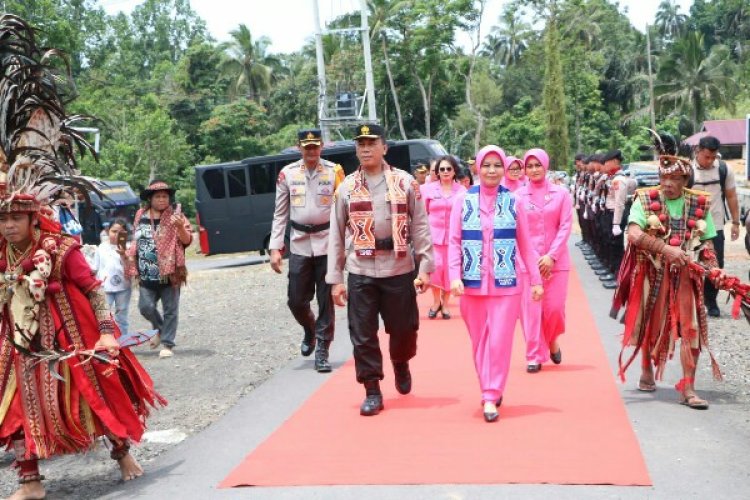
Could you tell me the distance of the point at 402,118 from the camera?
61.8 meters

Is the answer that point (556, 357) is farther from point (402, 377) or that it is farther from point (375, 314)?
point (375, 314)

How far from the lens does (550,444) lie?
245 inches

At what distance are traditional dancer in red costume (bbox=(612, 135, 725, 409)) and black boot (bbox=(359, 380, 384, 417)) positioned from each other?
1.69 meters

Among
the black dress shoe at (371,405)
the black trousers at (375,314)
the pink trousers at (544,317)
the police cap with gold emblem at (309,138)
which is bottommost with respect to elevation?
the black dress shoe at (371,405)

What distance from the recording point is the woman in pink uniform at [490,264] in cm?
710

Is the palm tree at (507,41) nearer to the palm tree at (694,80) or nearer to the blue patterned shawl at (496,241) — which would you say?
the palm tree at (694,80)

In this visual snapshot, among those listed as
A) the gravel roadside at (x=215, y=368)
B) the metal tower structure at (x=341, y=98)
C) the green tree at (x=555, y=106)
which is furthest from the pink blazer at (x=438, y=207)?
the green tree at (x=555, y=106)

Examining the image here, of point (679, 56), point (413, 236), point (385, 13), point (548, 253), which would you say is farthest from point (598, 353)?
point (679, 56)

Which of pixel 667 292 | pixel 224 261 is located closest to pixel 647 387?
pixel 667 292

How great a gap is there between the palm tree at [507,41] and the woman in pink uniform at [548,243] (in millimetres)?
66097

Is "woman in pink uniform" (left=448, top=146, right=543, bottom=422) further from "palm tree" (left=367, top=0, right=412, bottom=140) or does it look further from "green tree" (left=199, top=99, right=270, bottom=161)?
"palm tree" (left=367, top=0, right=412, bottom=140)

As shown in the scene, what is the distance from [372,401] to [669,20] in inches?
4295

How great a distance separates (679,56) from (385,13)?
2381 centimetres

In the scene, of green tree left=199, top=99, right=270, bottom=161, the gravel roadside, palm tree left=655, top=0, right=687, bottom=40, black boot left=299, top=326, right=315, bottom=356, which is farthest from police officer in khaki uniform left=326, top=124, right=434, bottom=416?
palm tree left=655, top=0, right=687, bottom=40
